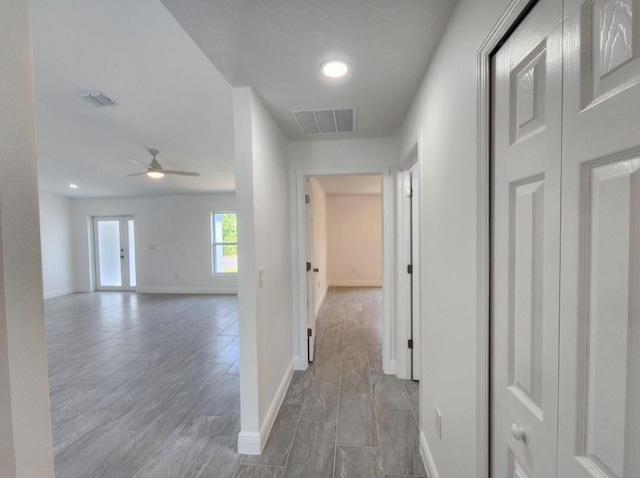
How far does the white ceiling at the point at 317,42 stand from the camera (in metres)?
1.14

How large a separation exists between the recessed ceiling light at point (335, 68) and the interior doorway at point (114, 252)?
7.31 m

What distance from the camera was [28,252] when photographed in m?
0.55

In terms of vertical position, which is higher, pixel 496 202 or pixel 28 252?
pixel 496 202

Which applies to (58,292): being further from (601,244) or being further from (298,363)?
Answer: (601,244)

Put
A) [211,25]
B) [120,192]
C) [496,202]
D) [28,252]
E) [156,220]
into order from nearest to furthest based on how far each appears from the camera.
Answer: [28,252] → [496,202] → [211,25] → [120,192] → [156,220]

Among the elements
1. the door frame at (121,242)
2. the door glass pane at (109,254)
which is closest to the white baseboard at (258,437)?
the door frame at (121,242)

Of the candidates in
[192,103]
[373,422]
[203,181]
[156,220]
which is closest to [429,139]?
[373,422]

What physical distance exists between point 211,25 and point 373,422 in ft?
8.48

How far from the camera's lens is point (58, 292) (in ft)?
22.1

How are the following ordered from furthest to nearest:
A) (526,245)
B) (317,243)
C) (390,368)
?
(317,243), (390,368), (526,245)

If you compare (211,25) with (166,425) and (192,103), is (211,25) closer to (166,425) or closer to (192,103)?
(192,103)

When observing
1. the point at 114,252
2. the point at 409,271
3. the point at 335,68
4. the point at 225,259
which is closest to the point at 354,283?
the point at 225,259

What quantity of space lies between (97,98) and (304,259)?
229cm

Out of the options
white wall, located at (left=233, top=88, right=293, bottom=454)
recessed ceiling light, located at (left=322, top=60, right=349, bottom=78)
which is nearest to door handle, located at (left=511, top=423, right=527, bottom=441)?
white wall, located at (left=233, top=88, right=293, bottom=454)
